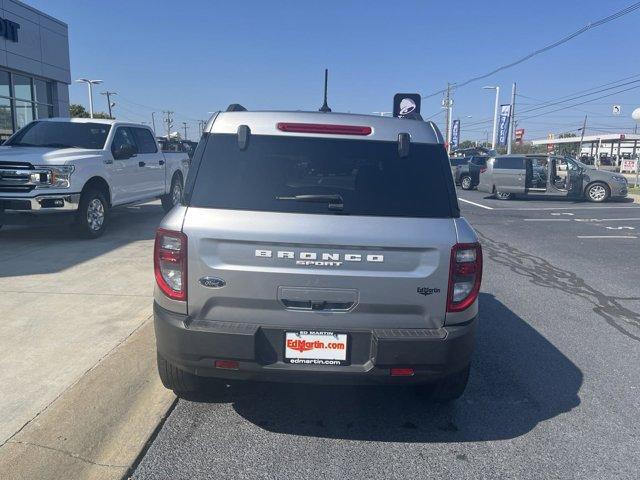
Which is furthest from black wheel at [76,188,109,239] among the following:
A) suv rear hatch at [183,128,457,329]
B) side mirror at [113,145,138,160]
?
suv rear hatch at [183,128,457,329]

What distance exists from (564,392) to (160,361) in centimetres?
288

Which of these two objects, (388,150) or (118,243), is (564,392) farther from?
(118,243)

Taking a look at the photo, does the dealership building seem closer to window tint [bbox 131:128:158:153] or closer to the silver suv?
window tint [bbox 131:128:158:153]

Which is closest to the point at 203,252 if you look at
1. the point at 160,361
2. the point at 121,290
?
the point at 160,361

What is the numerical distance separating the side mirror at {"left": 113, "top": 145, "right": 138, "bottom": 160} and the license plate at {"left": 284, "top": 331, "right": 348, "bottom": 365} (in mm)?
7772

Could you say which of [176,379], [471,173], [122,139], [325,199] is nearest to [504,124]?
[471,173]

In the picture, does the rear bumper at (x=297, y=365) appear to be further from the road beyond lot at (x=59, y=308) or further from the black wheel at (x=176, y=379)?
the road beyond lot at (x=59, y=308)

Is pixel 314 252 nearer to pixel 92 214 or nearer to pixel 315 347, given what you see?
pixel 315 347

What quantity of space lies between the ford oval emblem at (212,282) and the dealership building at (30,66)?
1739cm

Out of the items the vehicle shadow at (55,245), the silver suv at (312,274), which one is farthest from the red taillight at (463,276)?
the vehicle shadow at (55,245)

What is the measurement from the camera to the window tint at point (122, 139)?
997 centimetres

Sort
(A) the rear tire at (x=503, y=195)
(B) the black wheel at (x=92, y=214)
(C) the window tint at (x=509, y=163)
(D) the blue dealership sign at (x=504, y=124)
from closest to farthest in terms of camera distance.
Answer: (B) the black wheel at (x=92, y=214) < (C) the window tint at (x=509, y=163) < (A) the rear tire at (x=503, y=195) < (D) the blue dealership sign at (x=504, y=124)

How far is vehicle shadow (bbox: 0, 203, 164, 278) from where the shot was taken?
7167 millimetres

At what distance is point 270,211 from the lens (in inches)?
120
